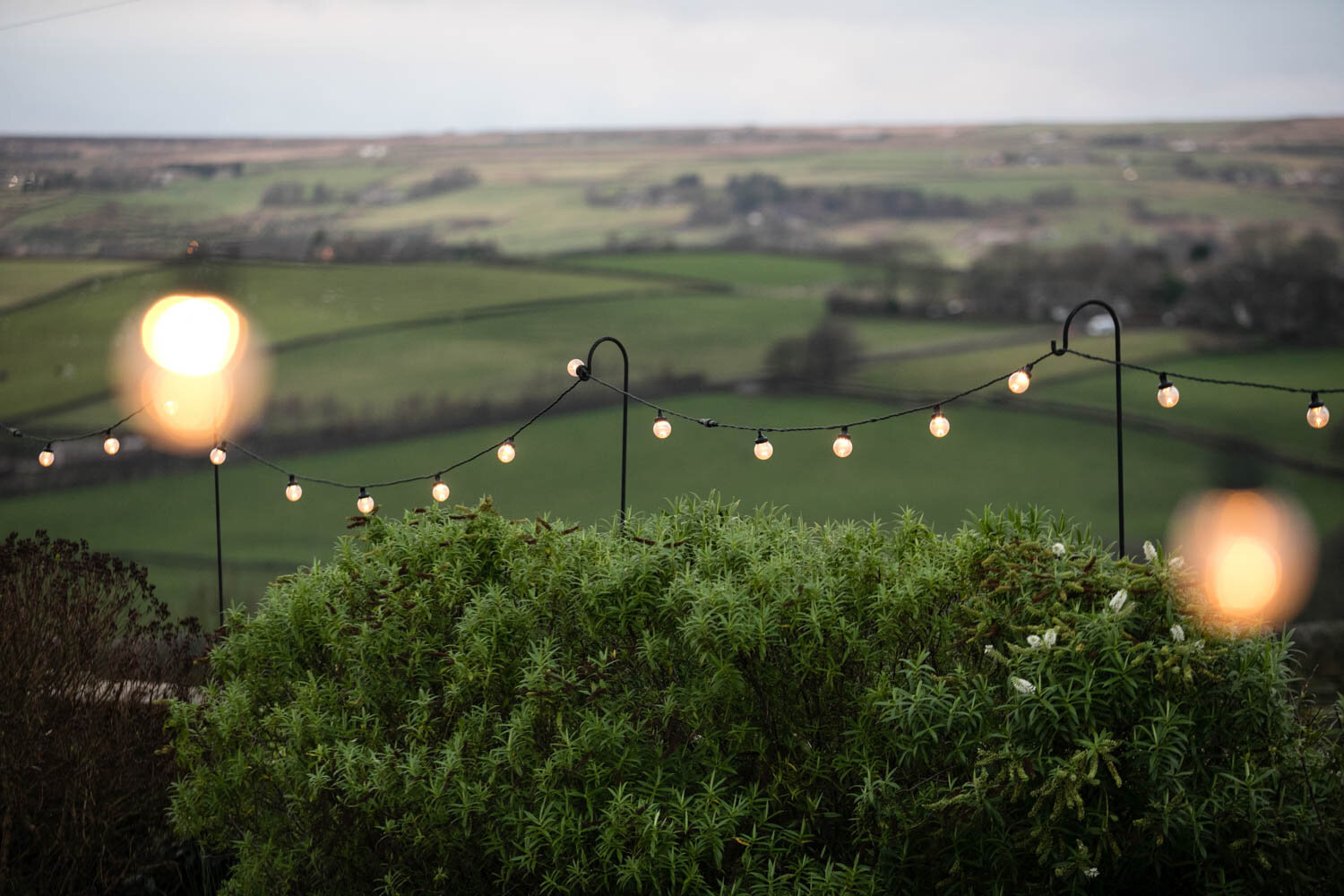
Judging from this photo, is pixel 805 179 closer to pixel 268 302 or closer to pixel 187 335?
pixel 268 302

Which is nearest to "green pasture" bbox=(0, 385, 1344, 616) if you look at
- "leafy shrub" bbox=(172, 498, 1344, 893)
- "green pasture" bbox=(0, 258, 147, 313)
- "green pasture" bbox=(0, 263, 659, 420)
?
"green pasture" bbox=(0, 263, 659, 420)

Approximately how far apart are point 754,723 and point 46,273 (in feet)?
100

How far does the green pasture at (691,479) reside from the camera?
85.5 ft

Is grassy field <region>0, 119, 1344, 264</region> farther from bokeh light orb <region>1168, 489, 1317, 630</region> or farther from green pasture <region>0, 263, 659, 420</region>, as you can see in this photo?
bokeh light orb <region>1168, 489, 1317, 630</region>

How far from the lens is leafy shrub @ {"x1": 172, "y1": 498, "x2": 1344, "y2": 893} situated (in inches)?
107

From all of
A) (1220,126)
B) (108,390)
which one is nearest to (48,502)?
(108,390)

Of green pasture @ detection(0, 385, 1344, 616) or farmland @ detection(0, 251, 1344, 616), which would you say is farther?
farmland @ detection(0, 251, 1344, 616)

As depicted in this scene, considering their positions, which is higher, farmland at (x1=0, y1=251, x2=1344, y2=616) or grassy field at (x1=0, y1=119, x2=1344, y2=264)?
grassy field at (x1=0, y1=119, x2=1344, y2=264)

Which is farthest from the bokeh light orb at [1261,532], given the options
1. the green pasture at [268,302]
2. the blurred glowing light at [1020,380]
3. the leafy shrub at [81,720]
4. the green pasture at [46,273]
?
the green pasture at [46,273]

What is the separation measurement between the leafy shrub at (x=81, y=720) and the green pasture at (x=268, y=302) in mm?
25991

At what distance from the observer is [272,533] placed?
26.4 meters

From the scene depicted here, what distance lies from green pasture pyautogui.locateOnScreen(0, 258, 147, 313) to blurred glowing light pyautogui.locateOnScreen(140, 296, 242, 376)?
143 cm

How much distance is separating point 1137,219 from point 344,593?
1247 inches

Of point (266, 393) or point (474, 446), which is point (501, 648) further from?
point (266, 393)
